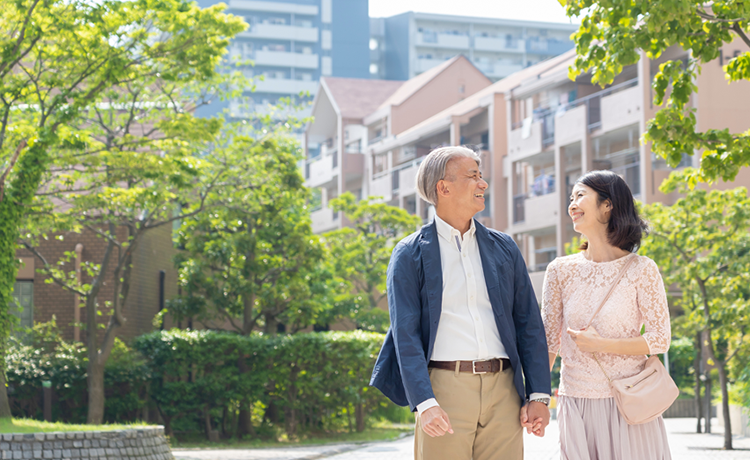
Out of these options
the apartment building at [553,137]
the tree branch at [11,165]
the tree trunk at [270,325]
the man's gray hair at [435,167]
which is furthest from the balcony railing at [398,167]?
the man's gray hair at [435,167]

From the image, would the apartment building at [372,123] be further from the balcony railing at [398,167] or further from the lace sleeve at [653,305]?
the lace sleeve at [653,305]

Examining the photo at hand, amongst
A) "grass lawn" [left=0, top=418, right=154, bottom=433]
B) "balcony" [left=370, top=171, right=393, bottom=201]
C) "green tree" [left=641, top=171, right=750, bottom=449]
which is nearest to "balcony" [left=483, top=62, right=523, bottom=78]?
"balcony" [left=370, top=171, right=393, bottom=201]

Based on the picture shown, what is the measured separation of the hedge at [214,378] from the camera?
49.4 feet

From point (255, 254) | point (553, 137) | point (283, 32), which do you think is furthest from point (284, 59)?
point (255, 254)

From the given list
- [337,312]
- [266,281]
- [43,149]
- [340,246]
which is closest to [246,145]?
[266,281]

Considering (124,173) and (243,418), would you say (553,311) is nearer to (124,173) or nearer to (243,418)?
(124,173)

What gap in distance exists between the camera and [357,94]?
4625 centimetres

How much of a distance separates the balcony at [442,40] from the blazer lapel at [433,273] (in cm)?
8201

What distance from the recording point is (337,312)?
2288cm

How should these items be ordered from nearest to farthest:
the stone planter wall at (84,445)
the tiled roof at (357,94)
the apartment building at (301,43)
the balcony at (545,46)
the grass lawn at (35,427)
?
the stone planter wall at (84,445) < the grass lawn at (35,427) < the tiled roof at (357,94) < the apartment building at (301,43) < the balcony at (545,46)

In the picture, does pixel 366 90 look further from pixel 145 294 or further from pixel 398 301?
pixel 398 301

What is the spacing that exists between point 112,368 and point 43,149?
5.35 metres

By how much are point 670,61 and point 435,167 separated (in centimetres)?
374

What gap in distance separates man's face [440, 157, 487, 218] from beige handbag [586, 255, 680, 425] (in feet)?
2.93
